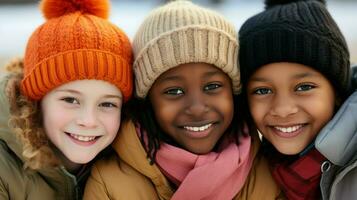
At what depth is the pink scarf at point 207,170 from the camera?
1.39 m

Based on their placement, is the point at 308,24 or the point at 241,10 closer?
the point at 308,24

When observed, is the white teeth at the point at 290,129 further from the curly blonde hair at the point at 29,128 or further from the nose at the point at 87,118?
the curly blonde hair at the point at 29,128

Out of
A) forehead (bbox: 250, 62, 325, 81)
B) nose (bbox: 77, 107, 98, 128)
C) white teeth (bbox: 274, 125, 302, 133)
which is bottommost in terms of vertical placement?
white teeth (bbox: 274, 125, 302, 133)

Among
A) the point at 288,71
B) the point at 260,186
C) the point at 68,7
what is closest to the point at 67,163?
the point at 68,7

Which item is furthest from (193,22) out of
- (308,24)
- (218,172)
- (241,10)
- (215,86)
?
(241,10)

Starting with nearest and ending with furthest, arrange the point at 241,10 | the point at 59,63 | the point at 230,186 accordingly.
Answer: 1. the point at 59,63
2. the point at 230,186
3. the point at 241,10

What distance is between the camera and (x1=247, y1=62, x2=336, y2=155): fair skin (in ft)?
4.52

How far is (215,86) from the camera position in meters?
1.42

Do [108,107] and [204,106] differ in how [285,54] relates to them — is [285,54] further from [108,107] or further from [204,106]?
[108,107]

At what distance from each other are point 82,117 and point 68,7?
0.33m

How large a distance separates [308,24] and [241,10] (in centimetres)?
239

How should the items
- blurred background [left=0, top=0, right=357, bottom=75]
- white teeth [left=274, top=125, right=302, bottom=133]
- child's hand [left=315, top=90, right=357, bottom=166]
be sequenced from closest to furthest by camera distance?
child's hand [left=315, top=90, right=357, bottom=166]
white teeth [left=274, top=125, right=302, bottom=133]
blurred background [left=0, top=0, right=357, bottom=75]

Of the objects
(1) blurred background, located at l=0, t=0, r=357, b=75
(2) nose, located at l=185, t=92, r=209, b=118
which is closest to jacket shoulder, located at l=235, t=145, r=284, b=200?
(2) nose, located at l=185, t=92, r=209, b=118

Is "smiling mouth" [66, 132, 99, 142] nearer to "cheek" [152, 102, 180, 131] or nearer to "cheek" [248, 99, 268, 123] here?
"cheek" [152, 102, 180, 131]
